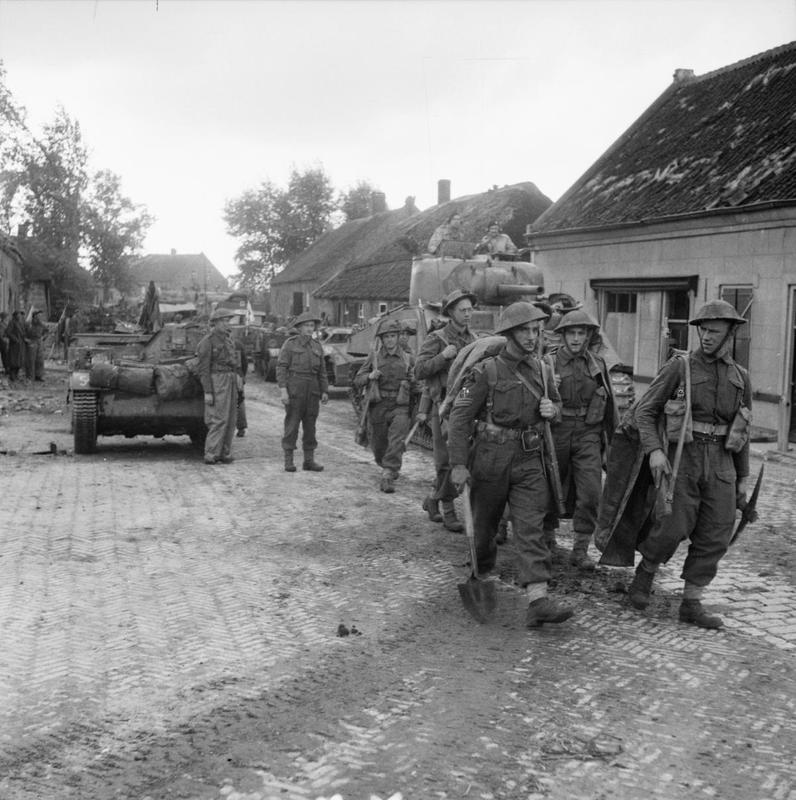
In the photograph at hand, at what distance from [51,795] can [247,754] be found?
2.51 ft

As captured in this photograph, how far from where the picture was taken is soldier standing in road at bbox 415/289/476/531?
8383 millimetres

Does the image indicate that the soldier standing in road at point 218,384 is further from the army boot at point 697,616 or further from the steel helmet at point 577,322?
the army boot at point 697,616

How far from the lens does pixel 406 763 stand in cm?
404

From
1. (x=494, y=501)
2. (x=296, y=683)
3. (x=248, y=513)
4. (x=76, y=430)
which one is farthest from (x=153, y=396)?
(x=296, y=683)

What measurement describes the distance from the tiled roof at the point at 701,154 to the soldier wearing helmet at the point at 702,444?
999cm

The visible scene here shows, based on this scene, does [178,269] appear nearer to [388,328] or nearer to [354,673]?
[388,328]

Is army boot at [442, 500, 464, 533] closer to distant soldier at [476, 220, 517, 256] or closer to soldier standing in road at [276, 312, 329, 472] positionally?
soldier standing in road at [276, 312, 329, 472]

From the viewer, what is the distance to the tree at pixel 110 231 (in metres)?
54.0

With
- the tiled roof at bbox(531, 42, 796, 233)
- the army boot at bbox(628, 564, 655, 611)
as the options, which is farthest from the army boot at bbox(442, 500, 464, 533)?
the tiled roof at bbox(531, 42, 796, 233)

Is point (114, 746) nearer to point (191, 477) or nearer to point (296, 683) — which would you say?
point (296, 683)

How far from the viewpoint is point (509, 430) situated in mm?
6027

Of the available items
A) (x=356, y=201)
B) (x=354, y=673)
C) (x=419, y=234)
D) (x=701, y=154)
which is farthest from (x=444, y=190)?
(x=354, y=673)

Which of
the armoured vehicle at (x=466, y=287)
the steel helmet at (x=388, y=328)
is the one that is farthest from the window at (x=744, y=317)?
the steel helmet at (x=388, y=328)

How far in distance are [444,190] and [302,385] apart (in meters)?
37.0
